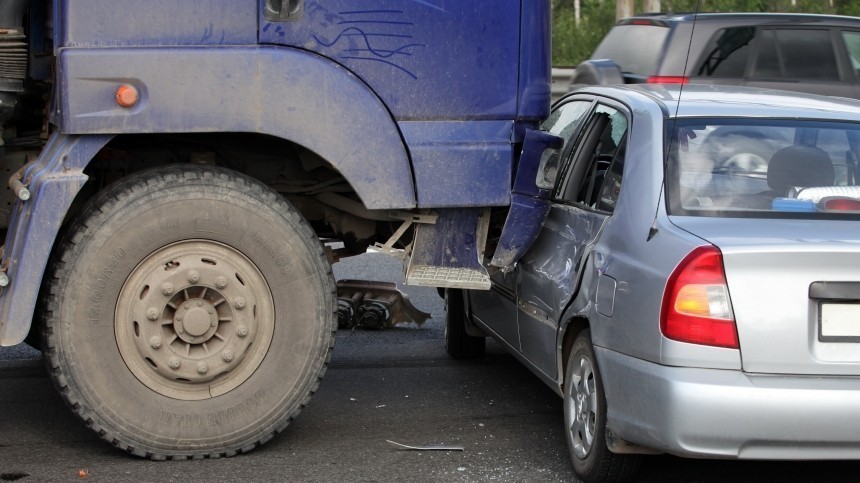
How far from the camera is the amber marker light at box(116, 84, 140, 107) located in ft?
15.2

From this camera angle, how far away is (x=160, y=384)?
4.86m

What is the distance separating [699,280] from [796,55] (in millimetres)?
8047

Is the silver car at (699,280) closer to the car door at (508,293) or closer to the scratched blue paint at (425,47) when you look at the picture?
the car door at (508,293)

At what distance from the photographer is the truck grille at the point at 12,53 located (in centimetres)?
479

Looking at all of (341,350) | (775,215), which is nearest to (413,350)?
(341,350)

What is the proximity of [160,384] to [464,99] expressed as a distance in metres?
1.67

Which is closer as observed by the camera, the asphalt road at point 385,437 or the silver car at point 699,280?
the silver car at point 699,280

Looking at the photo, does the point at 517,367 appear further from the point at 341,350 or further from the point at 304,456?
the point at 304,456

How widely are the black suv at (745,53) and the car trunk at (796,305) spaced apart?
695 centimetres

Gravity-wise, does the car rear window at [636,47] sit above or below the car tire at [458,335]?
above

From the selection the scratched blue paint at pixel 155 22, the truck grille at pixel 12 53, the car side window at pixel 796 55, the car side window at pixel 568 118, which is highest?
the car side window at pixel 796 55

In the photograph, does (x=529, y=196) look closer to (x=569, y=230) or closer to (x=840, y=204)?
(x=569, y=230)

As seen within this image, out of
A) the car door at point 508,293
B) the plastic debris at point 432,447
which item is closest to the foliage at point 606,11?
the car door at point 508,293

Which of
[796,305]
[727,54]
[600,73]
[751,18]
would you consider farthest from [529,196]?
[751,18]
